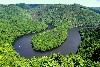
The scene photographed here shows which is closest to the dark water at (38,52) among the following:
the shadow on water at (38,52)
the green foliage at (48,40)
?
the shadow on water at (38,52)

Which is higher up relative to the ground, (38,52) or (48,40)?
(48,40)

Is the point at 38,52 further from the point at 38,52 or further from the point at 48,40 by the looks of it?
the point at 48,40

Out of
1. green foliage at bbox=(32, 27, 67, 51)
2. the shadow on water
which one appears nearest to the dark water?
the shadow on water

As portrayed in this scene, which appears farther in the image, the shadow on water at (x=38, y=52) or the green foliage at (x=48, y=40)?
the green foliage at (x=48, y=40)

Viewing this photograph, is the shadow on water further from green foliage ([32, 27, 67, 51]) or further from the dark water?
green foliage ([32, 27, 67, 51])

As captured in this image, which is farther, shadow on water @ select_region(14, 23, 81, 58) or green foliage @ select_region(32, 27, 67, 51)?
green foliage @ select_region(32, 27, 67, 51)

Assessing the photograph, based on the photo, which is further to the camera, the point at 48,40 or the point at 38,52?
the point at 48,40

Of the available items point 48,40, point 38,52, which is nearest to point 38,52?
point 38,52

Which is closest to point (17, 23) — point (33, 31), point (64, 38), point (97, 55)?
point (33, 31)

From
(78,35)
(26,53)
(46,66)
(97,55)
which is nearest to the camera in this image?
(46,66)

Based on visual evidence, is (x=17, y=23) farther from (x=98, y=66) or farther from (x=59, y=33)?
(x=98, y=66)

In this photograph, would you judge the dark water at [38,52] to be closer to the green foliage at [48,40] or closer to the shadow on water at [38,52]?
the shadow on water at [38,52]
